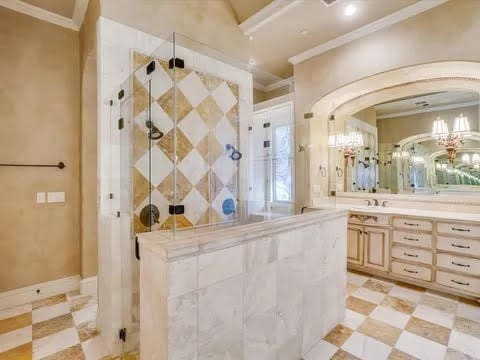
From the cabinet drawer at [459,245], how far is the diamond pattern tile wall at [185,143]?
7.10ft

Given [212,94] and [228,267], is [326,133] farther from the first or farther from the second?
[228,267]

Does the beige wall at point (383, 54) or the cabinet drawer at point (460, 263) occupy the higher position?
the beige wall at point (383, 54)

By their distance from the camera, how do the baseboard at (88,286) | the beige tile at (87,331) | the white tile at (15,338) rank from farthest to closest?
1. the baseboard at (88,286)
2. the beige tile at (87,331)
3. the white tile at (15,338)

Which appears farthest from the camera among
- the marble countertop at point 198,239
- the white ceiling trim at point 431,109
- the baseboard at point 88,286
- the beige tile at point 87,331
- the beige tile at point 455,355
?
the white ceiling trim at point 431,109

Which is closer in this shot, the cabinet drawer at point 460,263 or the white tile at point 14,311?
the white tile at point 14,311

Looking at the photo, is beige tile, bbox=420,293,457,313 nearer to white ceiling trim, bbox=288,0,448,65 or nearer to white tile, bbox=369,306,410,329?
white tile, bbox=369,306,410,329

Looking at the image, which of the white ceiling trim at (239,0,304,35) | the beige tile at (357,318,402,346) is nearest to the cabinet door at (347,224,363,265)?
the beige tile at (357,318,402,346)

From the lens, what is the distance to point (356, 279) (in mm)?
2984

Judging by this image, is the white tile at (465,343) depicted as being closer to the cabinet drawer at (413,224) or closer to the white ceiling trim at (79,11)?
the cabinet drawer at (413,224)

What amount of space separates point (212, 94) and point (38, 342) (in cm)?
243

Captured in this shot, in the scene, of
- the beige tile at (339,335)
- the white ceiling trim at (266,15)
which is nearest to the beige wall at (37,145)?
the white ceiling trim at (266,15)

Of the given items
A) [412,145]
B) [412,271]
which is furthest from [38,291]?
[412,145]

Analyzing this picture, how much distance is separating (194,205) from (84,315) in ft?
4.89

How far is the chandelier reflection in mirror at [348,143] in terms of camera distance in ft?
12.4
